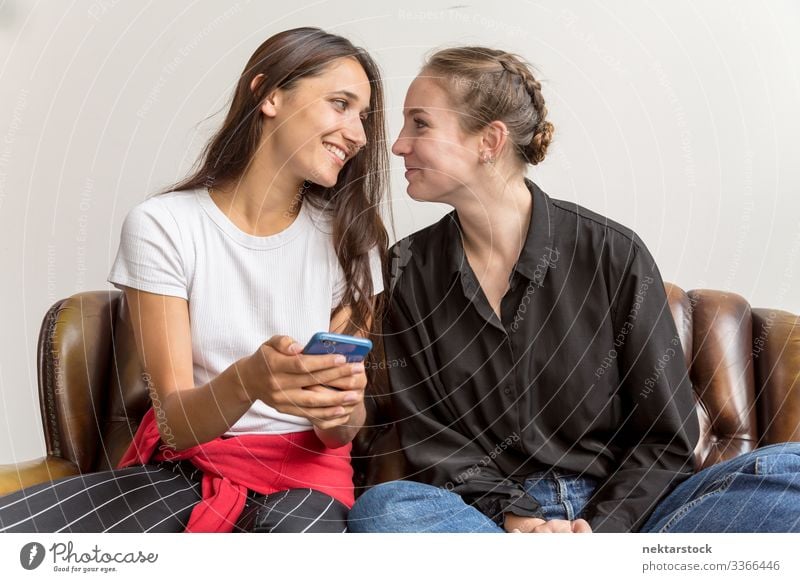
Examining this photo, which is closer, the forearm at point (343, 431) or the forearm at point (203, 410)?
the forearm at point (203, 410)

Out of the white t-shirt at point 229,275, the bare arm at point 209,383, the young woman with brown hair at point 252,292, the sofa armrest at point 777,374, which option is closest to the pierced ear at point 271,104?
the young woman with brown hair at point 252,292

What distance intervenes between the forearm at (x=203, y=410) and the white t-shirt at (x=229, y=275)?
0.21ft

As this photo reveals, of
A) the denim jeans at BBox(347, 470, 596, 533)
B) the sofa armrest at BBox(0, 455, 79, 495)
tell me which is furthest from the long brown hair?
the sofa armrest at BBox(0, 455, 79, 495)

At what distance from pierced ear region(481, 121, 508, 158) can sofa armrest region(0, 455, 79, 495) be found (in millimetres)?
715

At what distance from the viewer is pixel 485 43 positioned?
107 centimetres

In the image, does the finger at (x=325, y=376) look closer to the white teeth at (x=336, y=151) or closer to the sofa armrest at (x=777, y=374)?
the white teeth at (x=336, y=151)

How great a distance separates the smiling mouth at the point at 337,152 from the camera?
40.4 inches

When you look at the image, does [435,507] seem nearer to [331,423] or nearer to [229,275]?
[331,423]

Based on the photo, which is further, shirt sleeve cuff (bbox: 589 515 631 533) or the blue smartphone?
shirt sleeve cuff (bbox: 589 515 631 533)

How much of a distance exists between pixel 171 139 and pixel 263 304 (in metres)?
0.25

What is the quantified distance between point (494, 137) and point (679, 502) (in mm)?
494

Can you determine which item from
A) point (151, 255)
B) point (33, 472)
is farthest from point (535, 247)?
point (33, 472)

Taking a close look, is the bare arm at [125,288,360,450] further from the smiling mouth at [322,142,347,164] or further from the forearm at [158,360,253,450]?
the smiling mouth at [322,142,347,164]

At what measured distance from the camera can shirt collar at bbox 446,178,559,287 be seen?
1.06 meters
